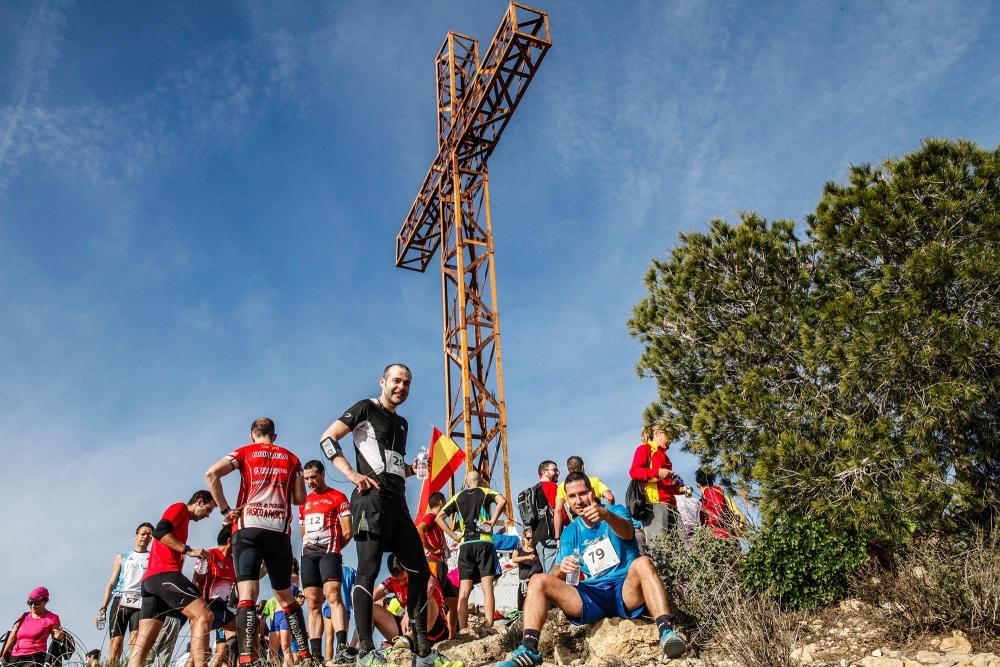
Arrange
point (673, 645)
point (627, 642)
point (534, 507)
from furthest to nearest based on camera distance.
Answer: point (534, 507), point (627, 642), point (673, 645)

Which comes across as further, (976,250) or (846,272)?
(846,272)

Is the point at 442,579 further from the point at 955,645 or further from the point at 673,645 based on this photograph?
the point at 955,645

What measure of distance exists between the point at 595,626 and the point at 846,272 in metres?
3.93

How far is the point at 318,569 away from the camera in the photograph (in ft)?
19.3

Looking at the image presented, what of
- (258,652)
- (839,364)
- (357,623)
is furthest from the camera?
(839,364)

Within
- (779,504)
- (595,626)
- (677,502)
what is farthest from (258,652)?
(779,504)

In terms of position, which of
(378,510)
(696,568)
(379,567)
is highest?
(378,510)

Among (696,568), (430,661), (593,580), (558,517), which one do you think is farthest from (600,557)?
(430,661)

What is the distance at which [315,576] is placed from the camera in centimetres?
586

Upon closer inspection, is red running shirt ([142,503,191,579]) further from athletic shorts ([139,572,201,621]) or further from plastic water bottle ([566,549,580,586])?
plastic water bottle ([566,549,580,586])

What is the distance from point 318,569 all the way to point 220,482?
1.52 m

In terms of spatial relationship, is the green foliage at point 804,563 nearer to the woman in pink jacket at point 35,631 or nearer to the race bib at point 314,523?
the race bib at point 314,523

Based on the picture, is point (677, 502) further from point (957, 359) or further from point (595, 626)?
point (957, 359)

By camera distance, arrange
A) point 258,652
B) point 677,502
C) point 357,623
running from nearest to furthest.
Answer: point 357,623 < point 258,652 < point 677,502
